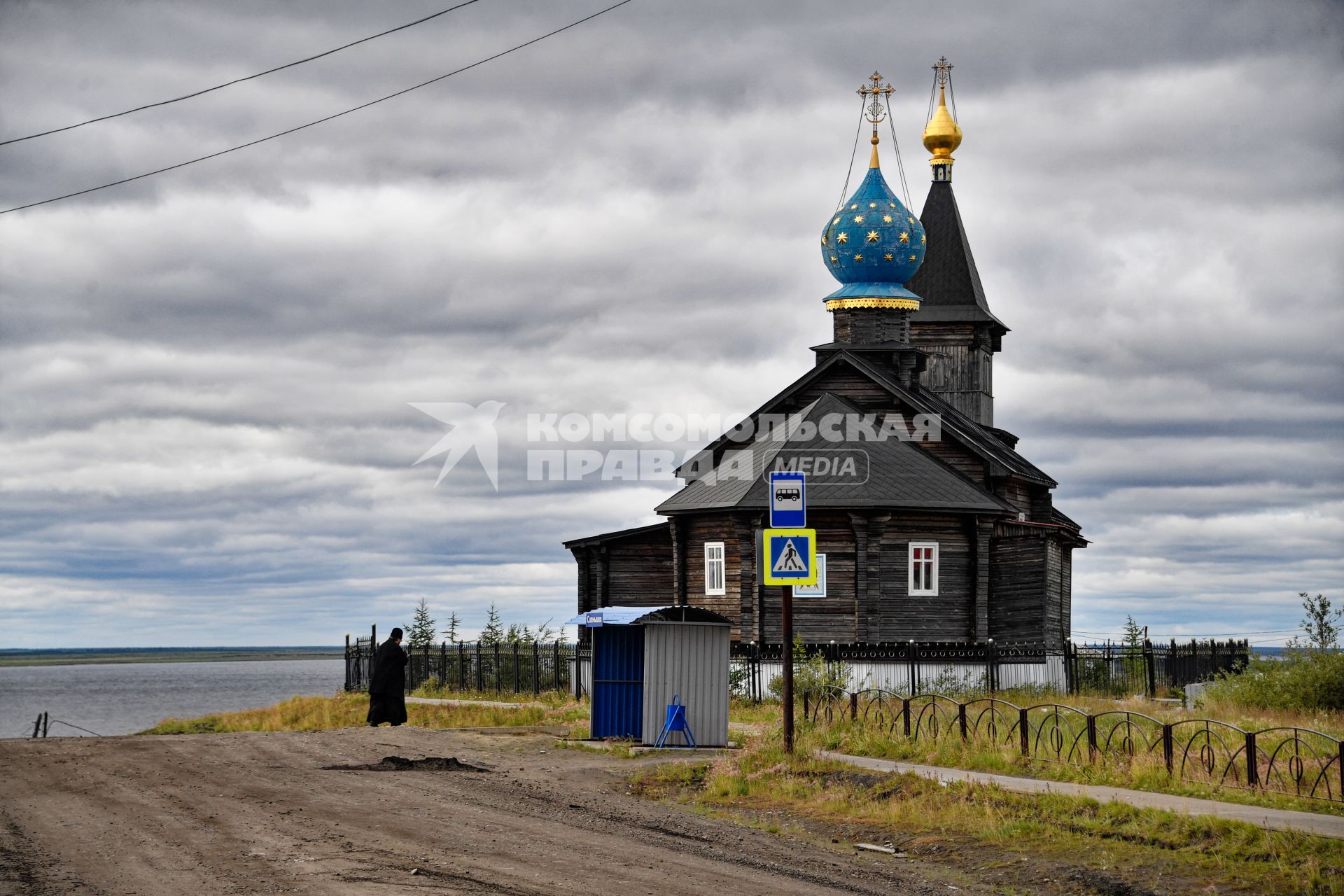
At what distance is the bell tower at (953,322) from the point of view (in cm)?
4909

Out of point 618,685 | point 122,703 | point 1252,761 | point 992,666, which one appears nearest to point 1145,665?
point 992,666

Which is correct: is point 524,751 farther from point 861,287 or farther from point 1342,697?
point 861,287

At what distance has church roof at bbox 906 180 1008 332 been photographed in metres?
49.2

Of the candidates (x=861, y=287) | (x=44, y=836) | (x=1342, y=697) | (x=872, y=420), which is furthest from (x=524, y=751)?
(x=861, y=287)

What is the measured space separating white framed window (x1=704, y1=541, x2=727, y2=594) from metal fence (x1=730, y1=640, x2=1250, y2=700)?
2216 millimetres

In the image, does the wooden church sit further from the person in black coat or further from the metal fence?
the person in black coat

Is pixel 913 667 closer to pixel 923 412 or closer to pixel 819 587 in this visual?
pixel 819 587

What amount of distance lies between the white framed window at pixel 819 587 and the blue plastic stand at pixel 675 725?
1284 cm

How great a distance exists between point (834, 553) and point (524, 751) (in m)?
14.9

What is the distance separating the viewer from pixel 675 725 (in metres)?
20.8

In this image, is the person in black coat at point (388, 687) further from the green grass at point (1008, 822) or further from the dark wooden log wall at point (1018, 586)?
the dark wooden log wall at point (1018, 586)

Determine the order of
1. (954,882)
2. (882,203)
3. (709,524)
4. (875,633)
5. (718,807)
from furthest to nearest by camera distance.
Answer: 1. (882,203)
2. (709,524)
3. (875,633)
4. (718,807)
5. (954,882)

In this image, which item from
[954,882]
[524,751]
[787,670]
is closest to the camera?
[954,882]

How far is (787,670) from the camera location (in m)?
17.7
